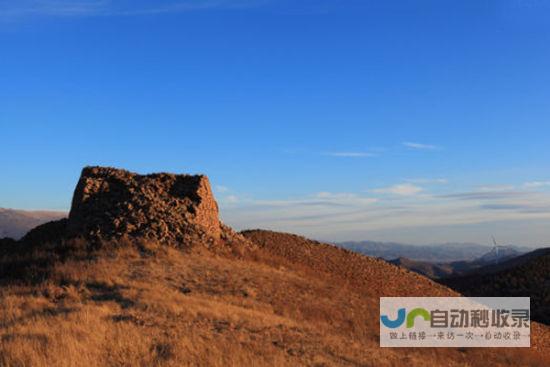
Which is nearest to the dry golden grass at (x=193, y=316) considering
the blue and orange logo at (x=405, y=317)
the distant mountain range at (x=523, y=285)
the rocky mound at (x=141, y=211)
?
the blue and orange logo at (x=405, y=317)

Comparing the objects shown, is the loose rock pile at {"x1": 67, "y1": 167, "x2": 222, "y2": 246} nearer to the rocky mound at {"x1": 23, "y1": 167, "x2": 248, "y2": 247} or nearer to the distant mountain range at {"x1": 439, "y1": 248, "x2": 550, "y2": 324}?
the rocky mound at {"x1": 23, "y1": 167, "x2": 248, "y2": 247}

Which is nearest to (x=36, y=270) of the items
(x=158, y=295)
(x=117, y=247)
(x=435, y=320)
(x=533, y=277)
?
(x=117, y=247)

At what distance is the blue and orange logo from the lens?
22.3 meters

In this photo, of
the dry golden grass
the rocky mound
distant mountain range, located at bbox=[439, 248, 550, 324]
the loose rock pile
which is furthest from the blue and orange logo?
distant mountain range, located at bbox=[439, 248, 550, 324]

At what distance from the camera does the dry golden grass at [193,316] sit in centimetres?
1059

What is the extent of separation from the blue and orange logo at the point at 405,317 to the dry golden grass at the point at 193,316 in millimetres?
694

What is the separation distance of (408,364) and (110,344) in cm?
823

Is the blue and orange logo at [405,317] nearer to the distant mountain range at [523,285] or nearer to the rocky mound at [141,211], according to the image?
the rocky mound at [141,211]

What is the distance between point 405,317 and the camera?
79.3 feet

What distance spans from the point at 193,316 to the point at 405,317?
12.7m

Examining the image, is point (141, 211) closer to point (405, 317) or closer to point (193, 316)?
point (193, 316)

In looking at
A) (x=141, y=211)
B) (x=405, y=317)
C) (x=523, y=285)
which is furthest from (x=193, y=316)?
(x=523, y=285)

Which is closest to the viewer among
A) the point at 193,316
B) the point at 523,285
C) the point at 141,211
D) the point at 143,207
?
the point at 193,316

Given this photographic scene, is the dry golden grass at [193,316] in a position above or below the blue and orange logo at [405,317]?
above
